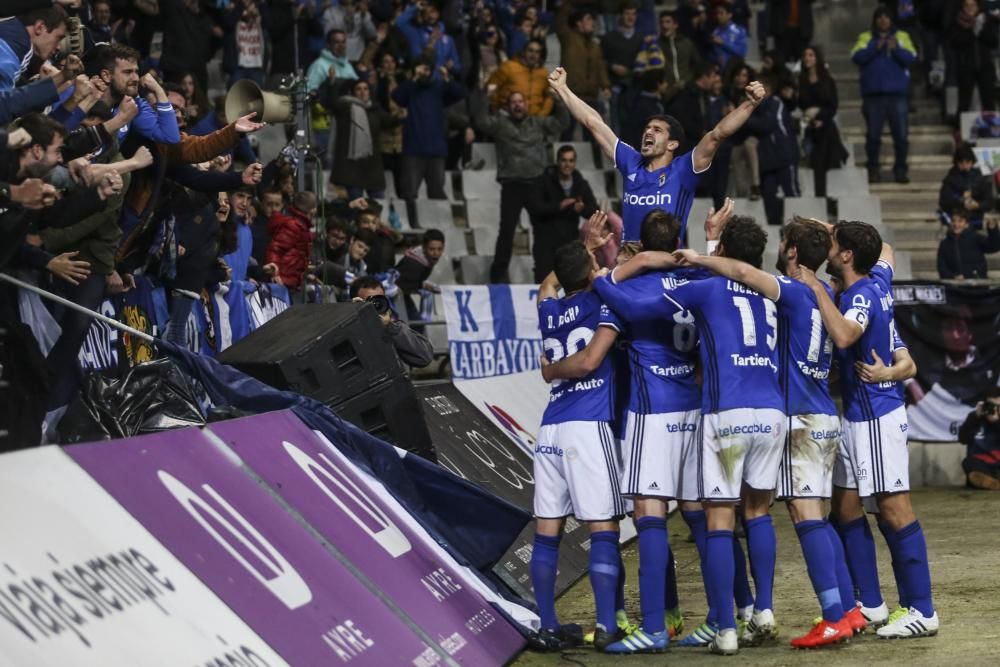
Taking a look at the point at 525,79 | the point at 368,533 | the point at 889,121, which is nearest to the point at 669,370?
the point at 368,533

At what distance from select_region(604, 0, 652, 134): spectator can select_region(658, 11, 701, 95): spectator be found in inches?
20.1

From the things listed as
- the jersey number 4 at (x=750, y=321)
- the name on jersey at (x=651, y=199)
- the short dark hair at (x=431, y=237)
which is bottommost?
the short dark hair at (x=431, y=237)

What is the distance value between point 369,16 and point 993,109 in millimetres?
10444

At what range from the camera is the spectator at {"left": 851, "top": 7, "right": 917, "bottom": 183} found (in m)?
23.7

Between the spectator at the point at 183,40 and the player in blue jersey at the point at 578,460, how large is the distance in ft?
32.9

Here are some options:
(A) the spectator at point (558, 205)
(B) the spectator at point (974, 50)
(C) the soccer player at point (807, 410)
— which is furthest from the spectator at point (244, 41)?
(C) the soccer player at point (807, 410)

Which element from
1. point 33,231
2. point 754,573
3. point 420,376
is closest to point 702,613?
point 754,573

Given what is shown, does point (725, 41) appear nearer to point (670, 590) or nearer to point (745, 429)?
point (670, 590)

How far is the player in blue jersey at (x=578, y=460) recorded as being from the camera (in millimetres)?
8562

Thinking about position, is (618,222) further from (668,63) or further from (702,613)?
(702,613)

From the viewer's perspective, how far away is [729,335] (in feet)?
27.3

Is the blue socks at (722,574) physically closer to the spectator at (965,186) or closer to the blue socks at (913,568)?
the blue socks at (913,568)

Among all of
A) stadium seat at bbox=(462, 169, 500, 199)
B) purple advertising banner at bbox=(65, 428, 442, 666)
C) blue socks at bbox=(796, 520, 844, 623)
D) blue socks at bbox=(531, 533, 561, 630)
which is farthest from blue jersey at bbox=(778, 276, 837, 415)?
stadium seat at bbox=(462, 169, 500, 199)

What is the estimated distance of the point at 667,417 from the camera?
8586mm
